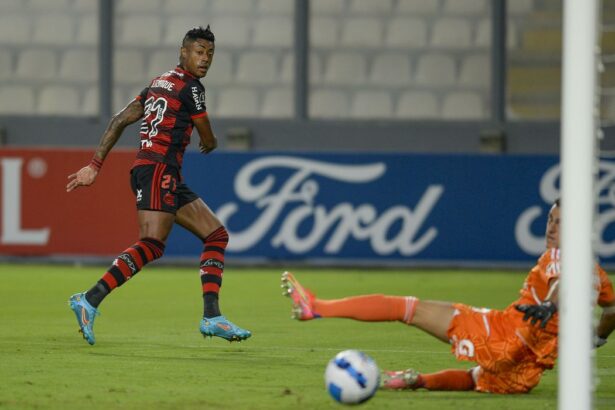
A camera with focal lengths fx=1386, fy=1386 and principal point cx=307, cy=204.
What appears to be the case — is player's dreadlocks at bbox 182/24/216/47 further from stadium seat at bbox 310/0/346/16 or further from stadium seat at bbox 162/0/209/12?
stadium seat at bbox 162/0/209/12

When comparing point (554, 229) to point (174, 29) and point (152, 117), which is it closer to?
point (152, 117)

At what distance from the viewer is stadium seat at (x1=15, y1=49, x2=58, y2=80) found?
19.4 m

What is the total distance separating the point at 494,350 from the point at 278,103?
12.5 meters

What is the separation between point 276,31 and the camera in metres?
18.8

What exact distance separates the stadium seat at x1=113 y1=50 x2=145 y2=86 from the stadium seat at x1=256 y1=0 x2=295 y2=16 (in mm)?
1862

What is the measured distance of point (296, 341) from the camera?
901cm

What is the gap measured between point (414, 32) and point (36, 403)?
1315 centimetres

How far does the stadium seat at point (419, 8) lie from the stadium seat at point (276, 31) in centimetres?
149

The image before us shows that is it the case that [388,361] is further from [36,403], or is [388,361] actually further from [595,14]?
[595,14]

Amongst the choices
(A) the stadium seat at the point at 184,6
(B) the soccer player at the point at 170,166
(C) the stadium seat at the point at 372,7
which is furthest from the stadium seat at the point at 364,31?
(B) the soccer player at the point at 170,166

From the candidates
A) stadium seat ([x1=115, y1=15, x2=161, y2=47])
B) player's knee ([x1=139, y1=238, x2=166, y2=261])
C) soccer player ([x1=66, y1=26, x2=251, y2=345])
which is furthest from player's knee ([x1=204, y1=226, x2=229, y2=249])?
stadium seat ([x1=115, y1=15, x2=161, y2=47])

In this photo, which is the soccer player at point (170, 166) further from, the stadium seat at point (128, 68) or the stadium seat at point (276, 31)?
the stadium seat at point (128, 68)

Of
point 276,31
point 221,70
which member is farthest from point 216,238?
point 221,70

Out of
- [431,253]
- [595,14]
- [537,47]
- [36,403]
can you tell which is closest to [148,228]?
[36,403]
